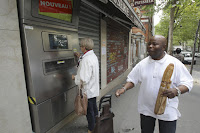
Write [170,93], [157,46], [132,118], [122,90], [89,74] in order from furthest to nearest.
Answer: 1. [132,118]
2. [89,74]
3. [122,90]
4. [157,46]
5. [170,93]

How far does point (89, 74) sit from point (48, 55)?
810 millimetres

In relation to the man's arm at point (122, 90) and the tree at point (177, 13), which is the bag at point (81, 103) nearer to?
the man's arm at point (122, 90)

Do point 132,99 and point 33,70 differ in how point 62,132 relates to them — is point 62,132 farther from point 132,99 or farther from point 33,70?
point 132,99

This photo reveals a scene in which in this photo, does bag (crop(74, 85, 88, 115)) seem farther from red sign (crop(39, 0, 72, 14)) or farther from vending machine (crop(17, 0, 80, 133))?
red sign (crop(39, 0, 72, 14))

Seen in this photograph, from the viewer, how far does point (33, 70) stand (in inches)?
73.0

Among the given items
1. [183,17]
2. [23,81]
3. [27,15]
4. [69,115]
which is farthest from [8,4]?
[183,17]

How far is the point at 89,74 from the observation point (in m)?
2.09

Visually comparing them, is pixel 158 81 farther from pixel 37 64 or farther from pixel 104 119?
pixel 37 64

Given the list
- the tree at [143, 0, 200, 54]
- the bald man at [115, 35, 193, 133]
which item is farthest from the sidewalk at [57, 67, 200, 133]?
the tree at [143, 0, 200, 54]

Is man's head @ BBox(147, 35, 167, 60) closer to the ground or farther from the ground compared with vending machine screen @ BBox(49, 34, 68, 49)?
closer to the ground

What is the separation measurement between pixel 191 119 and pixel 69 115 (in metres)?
3.18

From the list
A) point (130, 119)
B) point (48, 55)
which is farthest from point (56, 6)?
point (130, 119)

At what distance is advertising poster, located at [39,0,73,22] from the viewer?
1952mm

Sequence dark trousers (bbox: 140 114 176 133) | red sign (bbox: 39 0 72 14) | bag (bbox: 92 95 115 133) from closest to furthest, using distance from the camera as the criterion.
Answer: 1. dark trousers (bbox: 140 114 176 133)
2. bag (bbox: 92 95 115 133)
3. red sign (bbox: 39 0 72 14)
